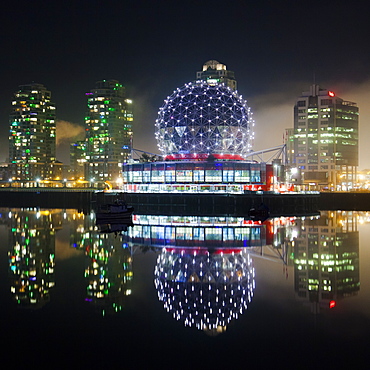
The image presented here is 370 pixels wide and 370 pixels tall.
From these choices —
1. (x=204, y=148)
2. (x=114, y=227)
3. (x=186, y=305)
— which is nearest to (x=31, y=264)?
(x=186, y=305)

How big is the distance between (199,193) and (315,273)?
44446mm

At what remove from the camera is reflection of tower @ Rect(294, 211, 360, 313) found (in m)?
16.9

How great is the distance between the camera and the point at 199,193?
2566 inches

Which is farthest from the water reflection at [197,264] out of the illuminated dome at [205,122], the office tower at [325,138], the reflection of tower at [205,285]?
the office tower at [325,138]

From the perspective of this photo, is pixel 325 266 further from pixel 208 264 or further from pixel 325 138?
pixel 325 138

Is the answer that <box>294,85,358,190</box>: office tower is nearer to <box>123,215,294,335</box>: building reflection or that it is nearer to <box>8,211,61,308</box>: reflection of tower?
<box>123,215,294,335</box>: building reflection

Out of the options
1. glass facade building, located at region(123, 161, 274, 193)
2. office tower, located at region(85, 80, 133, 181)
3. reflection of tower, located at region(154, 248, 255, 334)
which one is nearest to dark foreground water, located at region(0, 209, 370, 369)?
reflection of tower, located at region(154, 248, 255, 334)

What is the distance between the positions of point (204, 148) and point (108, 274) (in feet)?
179

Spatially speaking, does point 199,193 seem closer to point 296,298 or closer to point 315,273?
point 315,273

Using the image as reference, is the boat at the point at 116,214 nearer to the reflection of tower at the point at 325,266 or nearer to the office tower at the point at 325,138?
the reflection of tower at the point at 325,266

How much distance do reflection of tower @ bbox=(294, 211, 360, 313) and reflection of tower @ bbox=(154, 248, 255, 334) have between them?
226 cm

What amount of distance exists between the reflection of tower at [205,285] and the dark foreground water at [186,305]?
5 cm

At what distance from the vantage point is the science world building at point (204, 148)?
71938 millimetres

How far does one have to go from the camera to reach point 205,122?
238 ft
